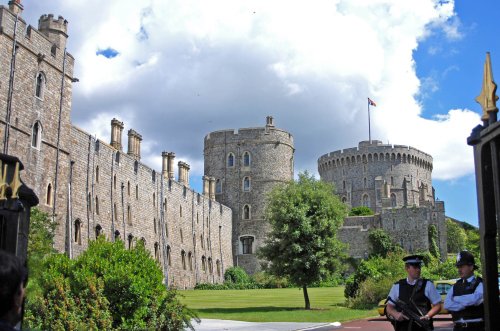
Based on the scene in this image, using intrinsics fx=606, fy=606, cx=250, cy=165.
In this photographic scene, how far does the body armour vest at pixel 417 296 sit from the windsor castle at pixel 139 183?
25.7 feet

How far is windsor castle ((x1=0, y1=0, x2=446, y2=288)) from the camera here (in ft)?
88.6

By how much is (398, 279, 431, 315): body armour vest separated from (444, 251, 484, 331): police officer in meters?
0.24

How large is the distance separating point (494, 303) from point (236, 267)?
177 ft

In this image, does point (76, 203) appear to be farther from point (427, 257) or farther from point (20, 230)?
point (427, 257)

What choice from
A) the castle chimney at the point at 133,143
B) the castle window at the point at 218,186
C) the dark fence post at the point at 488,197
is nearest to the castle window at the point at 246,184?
the castle window at the point at 218,186

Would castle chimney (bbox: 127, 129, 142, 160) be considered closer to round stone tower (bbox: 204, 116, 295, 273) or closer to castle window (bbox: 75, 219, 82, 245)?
castle window (bbox: 75, 219, 82, 245)

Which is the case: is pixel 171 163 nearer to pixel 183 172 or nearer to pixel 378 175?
pixel 183 172

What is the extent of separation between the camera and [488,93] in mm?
3693

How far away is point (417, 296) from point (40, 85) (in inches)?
995

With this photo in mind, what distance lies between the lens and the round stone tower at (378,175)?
287 feet

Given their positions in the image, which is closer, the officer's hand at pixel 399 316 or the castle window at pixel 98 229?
the officer's hand at pixel 399 316

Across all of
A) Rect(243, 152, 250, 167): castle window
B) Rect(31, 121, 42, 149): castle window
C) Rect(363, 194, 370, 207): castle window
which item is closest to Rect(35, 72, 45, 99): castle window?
Rect(31, 121, 42, 149): castle window

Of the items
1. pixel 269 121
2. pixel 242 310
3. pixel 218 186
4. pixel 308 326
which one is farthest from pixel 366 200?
pixel 308 326

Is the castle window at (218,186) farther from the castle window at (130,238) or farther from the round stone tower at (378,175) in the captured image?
the round stone tower at (378,175)
